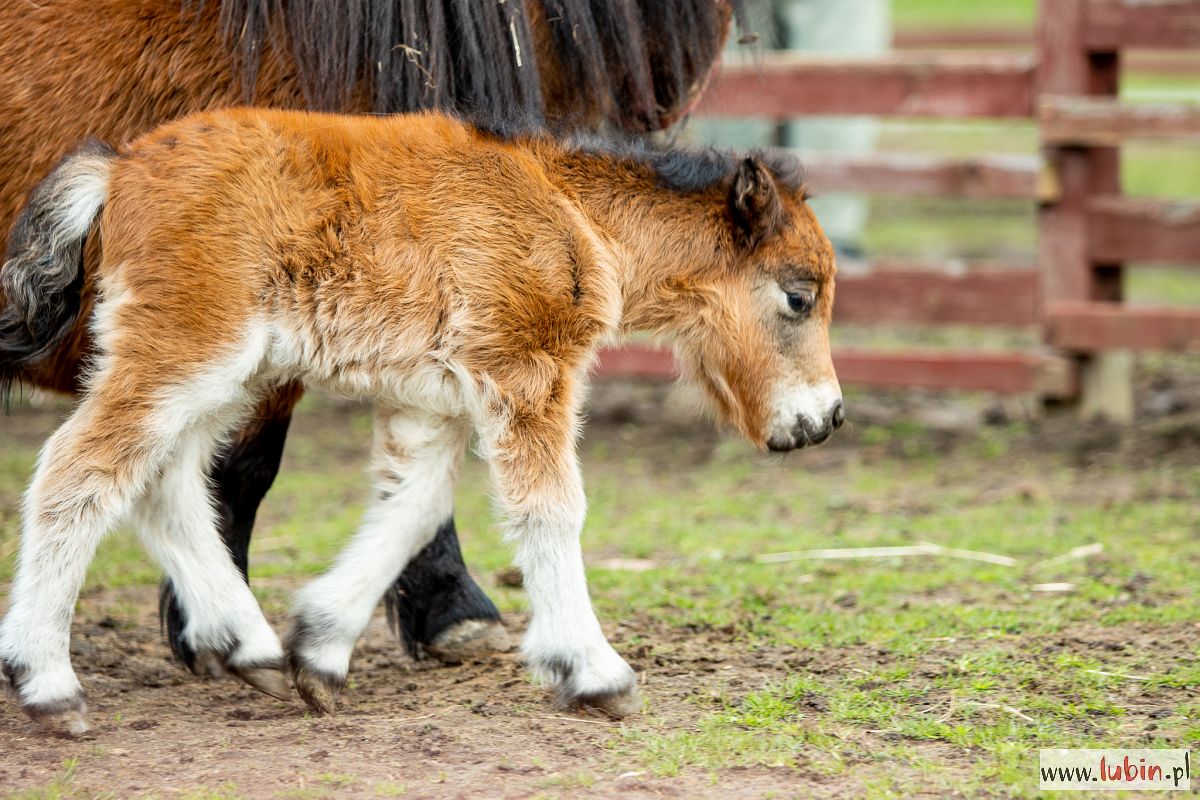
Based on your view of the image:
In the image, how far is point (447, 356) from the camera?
123 inches

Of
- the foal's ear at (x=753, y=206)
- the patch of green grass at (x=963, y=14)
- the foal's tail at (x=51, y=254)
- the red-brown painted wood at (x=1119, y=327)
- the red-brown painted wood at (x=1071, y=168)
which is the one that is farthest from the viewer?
the patch of green grass at (x=963, y=14)

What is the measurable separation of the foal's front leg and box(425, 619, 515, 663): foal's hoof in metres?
0.65

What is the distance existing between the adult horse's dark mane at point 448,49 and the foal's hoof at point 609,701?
4.55 ft

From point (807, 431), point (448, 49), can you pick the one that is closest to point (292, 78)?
point (448, 49)

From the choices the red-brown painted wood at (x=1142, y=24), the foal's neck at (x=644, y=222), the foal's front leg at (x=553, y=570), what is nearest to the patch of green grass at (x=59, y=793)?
the foal's front leg at (x=553, y=570)

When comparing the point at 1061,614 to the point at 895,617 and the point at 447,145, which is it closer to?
the point at 895,617

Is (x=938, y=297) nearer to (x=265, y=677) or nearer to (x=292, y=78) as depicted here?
(x=292, y=78)

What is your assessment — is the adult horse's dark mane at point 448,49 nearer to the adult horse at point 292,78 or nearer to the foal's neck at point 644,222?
the adult horse at point 292,78

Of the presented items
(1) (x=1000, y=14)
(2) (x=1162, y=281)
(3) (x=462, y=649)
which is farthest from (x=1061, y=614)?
(1) (x=1000, y=14)

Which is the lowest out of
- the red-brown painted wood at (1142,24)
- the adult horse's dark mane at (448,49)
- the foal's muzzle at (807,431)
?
the foal's muzzle at (807,431)

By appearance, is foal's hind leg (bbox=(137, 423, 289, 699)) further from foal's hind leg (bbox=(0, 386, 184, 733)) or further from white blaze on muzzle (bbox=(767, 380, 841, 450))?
white blaze on muzzle (bbox=(767, 380, 841, 450))

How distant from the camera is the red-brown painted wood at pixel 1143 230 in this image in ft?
21.5

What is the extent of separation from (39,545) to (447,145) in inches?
47.7

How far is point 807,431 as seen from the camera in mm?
3480
